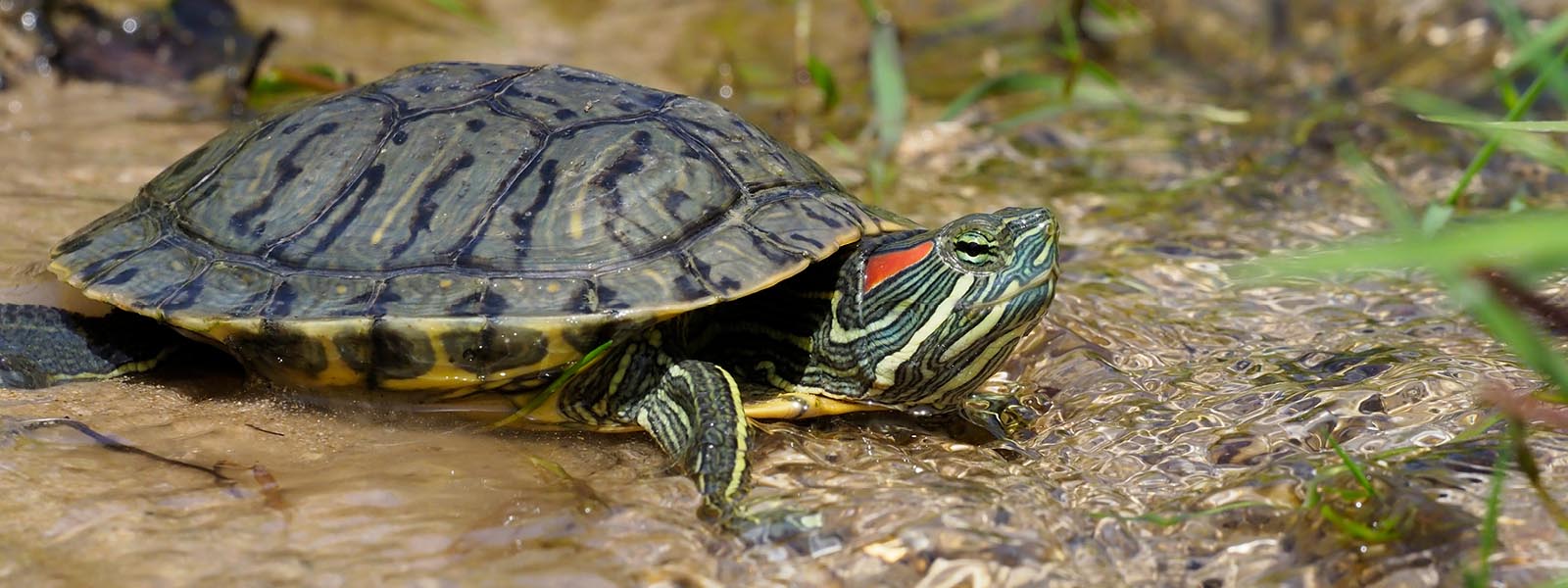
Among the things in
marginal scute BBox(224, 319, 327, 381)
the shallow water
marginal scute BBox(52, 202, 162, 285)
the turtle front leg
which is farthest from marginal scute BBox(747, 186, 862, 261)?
marginal scute BBox(52, 202, 162, 285)

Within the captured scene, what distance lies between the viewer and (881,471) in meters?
3.59

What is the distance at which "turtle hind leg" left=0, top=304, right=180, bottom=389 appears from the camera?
13.0ft

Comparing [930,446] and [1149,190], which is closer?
[930,446]

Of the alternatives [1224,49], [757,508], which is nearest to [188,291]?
[757,508]

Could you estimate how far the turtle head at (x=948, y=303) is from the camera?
12.1 feet

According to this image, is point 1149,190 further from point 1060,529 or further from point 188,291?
point 188,291

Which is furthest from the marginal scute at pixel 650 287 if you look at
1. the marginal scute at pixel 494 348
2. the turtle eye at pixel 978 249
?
the turtle eye at pixel 978 249

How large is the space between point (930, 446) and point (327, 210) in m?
2.08

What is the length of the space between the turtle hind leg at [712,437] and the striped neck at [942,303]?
1.54ft

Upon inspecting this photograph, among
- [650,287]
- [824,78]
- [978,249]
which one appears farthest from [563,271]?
[824,78]

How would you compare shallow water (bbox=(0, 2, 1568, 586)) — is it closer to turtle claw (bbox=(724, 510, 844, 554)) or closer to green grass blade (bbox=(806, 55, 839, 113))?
turtle claw (bbox=(724, 510, 844, 554))

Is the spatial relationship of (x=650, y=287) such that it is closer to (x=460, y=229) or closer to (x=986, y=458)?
(x=460, y=229)

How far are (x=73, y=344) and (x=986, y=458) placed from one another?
2.97 metres

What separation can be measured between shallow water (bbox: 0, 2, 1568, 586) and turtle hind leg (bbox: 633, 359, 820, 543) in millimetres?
69
